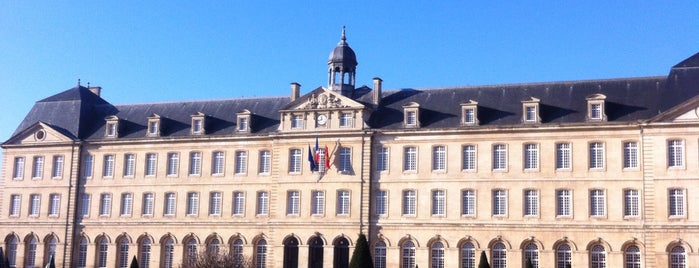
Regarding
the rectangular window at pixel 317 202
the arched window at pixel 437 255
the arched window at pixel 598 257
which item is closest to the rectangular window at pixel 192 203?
the rectangular window at pixel 317 202

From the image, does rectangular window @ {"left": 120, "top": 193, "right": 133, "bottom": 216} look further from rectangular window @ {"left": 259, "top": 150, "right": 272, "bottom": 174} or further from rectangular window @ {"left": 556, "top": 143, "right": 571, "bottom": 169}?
rectangular window @ {"left": 556, "top": 143, "right": 571, "bottom": 169}

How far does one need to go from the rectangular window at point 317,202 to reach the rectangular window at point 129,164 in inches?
486

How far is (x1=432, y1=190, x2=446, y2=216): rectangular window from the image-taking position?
4962 centimetres

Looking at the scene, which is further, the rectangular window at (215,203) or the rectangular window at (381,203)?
the rectangular window at (215,203)

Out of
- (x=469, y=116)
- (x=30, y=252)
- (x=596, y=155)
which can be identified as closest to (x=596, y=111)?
(x=596, y=155)

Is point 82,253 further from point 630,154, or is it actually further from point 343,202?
point 630,154

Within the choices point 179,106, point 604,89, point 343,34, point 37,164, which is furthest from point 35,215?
point 604,89

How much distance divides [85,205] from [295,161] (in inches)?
578

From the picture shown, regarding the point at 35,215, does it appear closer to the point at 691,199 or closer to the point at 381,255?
the point at 381,255

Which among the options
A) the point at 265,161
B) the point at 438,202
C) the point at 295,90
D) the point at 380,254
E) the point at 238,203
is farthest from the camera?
the point at 295,90

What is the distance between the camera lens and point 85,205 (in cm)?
5784

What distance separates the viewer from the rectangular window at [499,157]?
160 ft

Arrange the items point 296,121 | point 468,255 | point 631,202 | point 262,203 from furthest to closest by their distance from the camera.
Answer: point 262,203 < point 296,121 < point 468,255 < point 631,202

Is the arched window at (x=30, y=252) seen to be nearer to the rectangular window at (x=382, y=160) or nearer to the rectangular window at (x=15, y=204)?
the rectangular window at (x=15, y=204)
